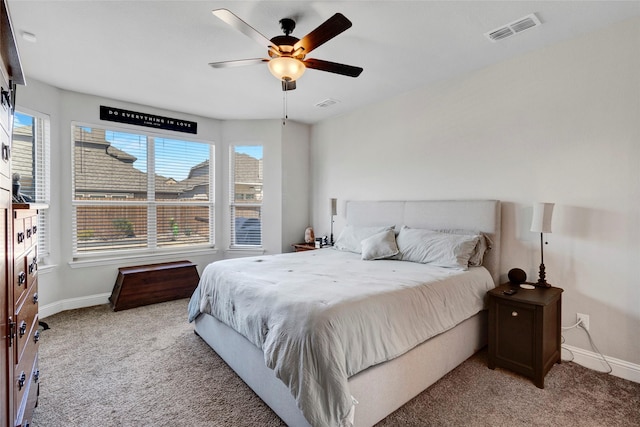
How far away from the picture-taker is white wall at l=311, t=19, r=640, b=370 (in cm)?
229

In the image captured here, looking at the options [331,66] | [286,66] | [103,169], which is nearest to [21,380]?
[286,66]

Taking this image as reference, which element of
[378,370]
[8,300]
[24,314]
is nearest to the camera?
[8,300]

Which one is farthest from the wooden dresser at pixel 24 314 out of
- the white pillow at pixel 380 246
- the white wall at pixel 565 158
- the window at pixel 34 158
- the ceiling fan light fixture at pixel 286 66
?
the white wall at pixel 565 158

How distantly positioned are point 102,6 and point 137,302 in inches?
129

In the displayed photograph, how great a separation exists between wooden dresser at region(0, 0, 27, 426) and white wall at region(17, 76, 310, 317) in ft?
8.76

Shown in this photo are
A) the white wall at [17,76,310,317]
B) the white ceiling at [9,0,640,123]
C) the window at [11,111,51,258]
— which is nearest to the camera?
the white ceiling at [9,0,640,123]

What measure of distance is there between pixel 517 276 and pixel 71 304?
16.8 ft

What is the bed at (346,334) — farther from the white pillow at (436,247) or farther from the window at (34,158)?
the window at (34,158)

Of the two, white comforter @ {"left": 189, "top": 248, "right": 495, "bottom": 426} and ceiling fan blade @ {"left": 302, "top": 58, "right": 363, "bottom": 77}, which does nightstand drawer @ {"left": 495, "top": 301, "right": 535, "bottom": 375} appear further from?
ceiling fan blade @ {"left": 302, "top": 58, "right": 363, "bottom": 77}

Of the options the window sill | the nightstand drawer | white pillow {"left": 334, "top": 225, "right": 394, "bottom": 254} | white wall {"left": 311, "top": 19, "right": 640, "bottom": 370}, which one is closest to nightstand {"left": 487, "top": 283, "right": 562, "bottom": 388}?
the nightstand drawer

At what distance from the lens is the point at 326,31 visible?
1.88 m

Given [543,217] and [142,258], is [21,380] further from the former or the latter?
[543,217]

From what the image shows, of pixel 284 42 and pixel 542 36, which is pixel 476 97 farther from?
pixel 284 42

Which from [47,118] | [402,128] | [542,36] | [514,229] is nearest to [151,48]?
[47,118]
